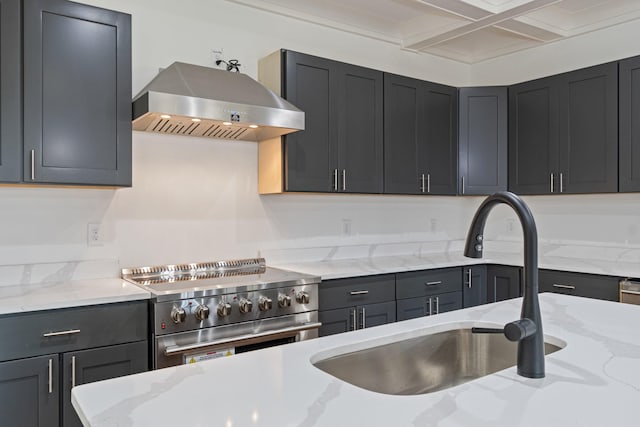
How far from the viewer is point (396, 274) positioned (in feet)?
10.9

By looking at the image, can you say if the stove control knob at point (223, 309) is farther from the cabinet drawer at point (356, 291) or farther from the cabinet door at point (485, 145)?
the cabinet door at point (485, 145)

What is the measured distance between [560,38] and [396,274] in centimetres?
241

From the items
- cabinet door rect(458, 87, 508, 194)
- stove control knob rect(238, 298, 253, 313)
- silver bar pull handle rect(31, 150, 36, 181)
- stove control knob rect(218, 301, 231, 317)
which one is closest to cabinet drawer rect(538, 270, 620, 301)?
cabinet door rect(458, 87, 508, 194)

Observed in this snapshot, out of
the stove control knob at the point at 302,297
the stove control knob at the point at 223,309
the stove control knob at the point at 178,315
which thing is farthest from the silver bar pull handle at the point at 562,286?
the stove control knob at the point at 178,315

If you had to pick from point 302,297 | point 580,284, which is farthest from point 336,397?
point 580,284

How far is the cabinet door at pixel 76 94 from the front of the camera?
2.32 m

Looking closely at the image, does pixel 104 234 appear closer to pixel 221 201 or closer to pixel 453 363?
pixel 221 201

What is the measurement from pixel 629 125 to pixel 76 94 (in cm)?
338

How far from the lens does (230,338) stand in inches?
99.5

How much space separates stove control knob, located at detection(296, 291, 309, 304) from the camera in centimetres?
278

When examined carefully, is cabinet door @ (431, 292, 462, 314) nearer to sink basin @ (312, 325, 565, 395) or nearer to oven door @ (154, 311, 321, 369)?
oven door @ (154, 311, 321, 369)

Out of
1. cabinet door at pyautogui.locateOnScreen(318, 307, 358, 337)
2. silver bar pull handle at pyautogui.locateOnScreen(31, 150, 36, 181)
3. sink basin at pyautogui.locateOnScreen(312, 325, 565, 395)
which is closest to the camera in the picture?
sink basin at pyautogui.locateOnScreen(312, 325, 565, 395)

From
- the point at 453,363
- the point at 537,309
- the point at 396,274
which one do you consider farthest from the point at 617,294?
the point at 537,309

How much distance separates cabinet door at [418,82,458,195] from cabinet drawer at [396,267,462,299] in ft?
2.17
